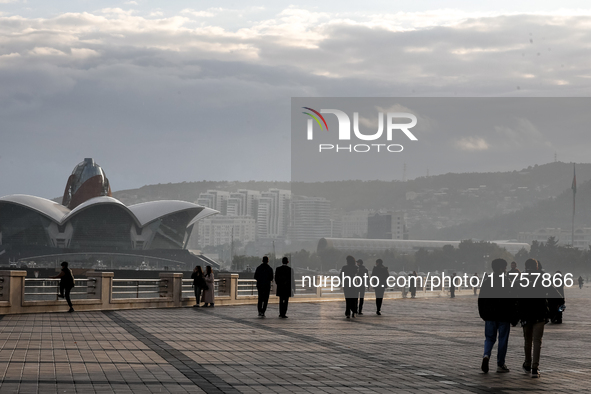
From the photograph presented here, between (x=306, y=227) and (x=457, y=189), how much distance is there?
13030 mm

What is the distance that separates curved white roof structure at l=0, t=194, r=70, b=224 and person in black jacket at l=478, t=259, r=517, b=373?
98.9 meters

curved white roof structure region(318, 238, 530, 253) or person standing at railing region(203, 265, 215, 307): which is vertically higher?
curved white roof structure region(318, 238, 530, 253)

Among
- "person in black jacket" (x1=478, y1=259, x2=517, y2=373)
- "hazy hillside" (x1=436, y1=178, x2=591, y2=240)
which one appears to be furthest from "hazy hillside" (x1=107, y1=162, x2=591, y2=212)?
"person in black jacket" (x1=478, y1=259, x2=517, y2=373)

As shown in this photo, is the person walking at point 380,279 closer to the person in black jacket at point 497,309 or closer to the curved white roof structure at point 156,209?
the person in black jacket at point 497,309

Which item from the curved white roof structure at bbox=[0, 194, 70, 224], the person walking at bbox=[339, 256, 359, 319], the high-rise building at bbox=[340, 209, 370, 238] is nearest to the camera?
the person walking at bbox=[339, 256, 359, 319]

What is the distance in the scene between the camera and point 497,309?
7730 mm

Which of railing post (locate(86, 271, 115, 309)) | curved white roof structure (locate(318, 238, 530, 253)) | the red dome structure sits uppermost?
the red dome structure

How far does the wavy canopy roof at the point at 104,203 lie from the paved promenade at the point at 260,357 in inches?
3455

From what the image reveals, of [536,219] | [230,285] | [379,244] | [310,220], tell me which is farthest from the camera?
[536,219]

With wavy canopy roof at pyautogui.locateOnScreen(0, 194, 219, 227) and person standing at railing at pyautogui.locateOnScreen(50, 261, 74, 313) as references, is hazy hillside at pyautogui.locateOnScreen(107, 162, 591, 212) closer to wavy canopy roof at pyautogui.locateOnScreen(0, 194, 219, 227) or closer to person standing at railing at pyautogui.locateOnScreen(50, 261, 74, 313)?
person standing at railing at pyautogui.locateOnScreen(50, 261, 74, 313)

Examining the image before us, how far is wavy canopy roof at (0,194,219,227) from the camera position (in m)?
98.3

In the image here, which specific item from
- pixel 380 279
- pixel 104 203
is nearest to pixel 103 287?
pixel 380 279

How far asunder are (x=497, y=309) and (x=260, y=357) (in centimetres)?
315

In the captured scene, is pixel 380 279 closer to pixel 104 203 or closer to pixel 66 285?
pixel 66 285
